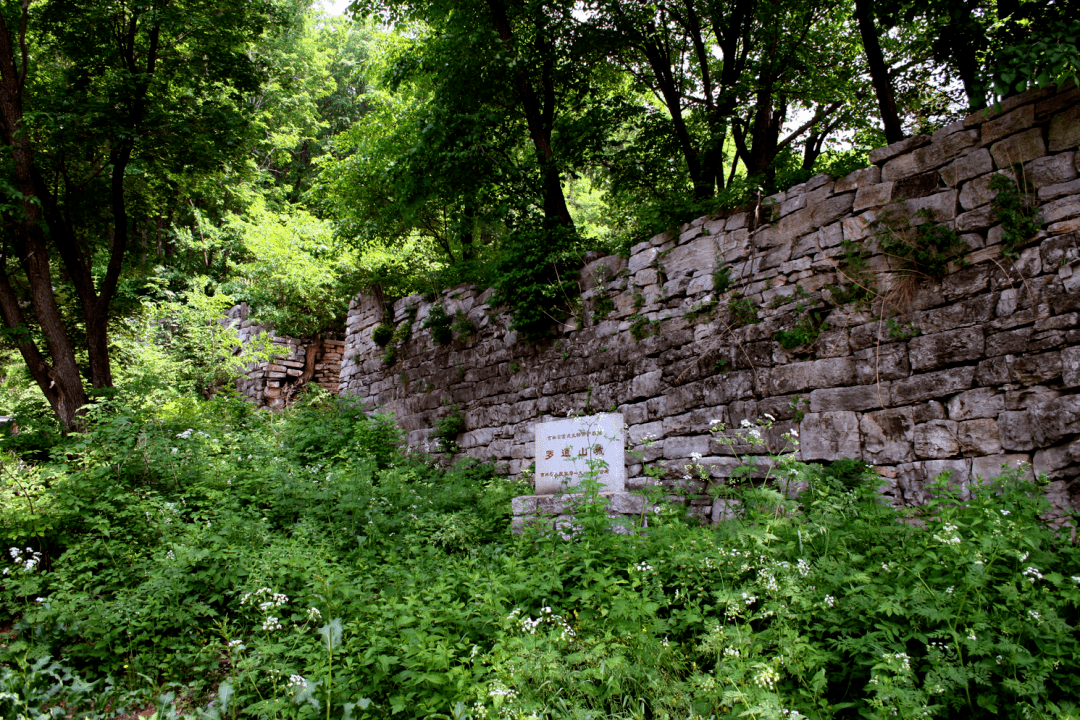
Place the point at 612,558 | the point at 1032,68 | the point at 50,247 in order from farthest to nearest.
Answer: the point at 50,247 → the point at 1032,68 → the point at 612,558

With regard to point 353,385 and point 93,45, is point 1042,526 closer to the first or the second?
point 353,385

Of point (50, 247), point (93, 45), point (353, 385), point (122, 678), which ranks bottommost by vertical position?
point (122, 678)

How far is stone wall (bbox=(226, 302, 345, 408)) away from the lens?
1244 centimetres

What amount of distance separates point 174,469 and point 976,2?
8779 millimetres

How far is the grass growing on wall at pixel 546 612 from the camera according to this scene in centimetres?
224

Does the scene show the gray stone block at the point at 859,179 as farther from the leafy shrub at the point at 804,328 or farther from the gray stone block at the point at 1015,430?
the gray stone block at the point at 1015,430

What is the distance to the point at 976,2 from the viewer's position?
18.1 feet

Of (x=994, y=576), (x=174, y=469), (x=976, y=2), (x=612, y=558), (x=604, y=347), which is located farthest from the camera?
(x=604, y=347)

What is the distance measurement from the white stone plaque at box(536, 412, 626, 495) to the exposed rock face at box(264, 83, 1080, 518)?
225mm

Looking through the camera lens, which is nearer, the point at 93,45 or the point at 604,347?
the point at 604,347

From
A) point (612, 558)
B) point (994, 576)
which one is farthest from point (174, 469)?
point (994, 576)

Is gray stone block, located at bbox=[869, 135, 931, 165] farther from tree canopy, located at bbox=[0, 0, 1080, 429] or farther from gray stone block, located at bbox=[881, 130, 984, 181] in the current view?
tree canopy, located at bbox=[0, 0, 1080, 429]

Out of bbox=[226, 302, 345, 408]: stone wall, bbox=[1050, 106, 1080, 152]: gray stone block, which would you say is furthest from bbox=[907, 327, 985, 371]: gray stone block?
bbox=[226, 302, 345, 408]: stone wall

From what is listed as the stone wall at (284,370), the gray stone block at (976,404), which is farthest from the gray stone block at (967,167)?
the stone wall at (284,370)
